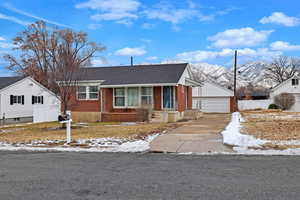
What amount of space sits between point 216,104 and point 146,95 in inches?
597

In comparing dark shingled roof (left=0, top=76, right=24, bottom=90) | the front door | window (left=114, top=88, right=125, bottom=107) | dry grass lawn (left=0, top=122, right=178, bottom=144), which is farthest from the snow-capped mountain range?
dry grass lawn (left=0, top=122, right=178, bottom=144)

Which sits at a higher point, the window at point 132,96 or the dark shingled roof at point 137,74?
the dark shingled roof at point 137,74

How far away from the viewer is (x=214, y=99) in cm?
3472

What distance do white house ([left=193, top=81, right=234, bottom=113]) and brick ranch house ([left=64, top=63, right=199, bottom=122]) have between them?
10752 mm

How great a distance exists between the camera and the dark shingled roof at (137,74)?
Answer: 71.1 feet

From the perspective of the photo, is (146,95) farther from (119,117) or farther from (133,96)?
(119,117)

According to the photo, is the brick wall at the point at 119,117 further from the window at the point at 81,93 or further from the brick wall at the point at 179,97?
the brick wall at the point at 179,97

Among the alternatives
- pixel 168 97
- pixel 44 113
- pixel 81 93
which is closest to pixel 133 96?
pixel 168 97

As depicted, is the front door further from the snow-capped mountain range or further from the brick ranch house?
the snow-capped mountain range

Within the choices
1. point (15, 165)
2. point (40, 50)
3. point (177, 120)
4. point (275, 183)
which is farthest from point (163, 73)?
point (40, 50)

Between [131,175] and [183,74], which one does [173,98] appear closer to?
[183,74]

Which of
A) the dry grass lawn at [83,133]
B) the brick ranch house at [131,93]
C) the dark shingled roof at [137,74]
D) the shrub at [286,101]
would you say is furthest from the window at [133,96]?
the shrub at [286,101]

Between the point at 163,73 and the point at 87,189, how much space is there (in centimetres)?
1796

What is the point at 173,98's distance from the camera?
70.2ft
